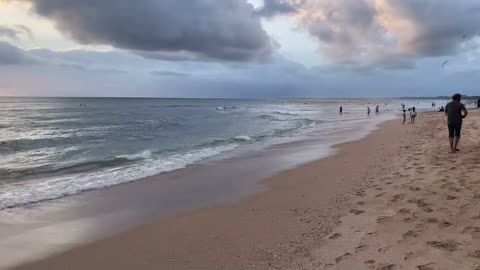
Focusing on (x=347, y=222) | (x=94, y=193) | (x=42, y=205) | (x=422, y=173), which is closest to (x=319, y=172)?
(x=422, y=173)

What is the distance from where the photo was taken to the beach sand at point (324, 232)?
467 cm

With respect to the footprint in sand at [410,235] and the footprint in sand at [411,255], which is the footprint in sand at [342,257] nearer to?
the footprint in sand at [411,255]

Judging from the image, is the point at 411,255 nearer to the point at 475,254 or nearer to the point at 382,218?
the point at 475,254

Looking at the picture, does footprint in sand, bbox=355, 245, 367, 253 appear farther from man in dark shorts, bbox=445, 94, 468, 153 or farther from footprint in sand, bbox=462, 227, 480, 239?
man in dark shorts, bbox=445, 94, 468, 153

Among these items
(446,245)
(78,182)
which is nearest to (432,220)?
(446,245)

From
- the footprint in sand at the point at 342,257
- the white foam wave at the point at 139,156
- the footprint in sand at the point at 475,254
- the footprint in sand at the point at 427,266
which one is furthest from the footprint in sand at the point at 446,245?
the white foam wave at the point at 139,156

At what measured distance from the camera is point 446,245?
4629mm

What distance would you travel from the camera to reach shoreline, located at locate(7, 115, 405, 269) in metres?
5.14

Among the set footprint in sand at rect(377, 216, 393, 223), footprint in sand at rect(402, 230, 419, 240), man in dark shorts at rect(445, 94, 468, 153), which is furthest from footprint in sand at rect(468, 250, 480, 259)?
man in dark shorts at rect(445, 94, 468, 153)

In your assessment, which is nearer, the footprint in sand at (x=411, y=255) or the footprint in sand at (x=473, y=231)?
the footprint in sand at (x=411, y=255)

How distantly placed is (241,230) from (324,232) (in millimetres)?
1345

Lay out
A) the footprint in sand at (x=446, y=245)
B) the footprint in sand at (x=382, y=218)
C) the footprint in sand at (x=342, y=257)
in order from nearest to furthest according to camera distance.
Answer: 1. the footprint in sand at (x=446, y=245)
2. the footprint in sand at (x=342, y=257)
3. the footprint in sand at (x=382, y=218)

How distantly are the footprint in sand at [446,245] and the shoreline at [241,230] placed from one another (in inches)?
58.3

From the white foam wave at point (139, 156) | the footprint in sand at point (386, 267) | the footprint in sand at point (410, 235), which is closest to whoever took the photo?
the footprint in sand at point (386, 267)
